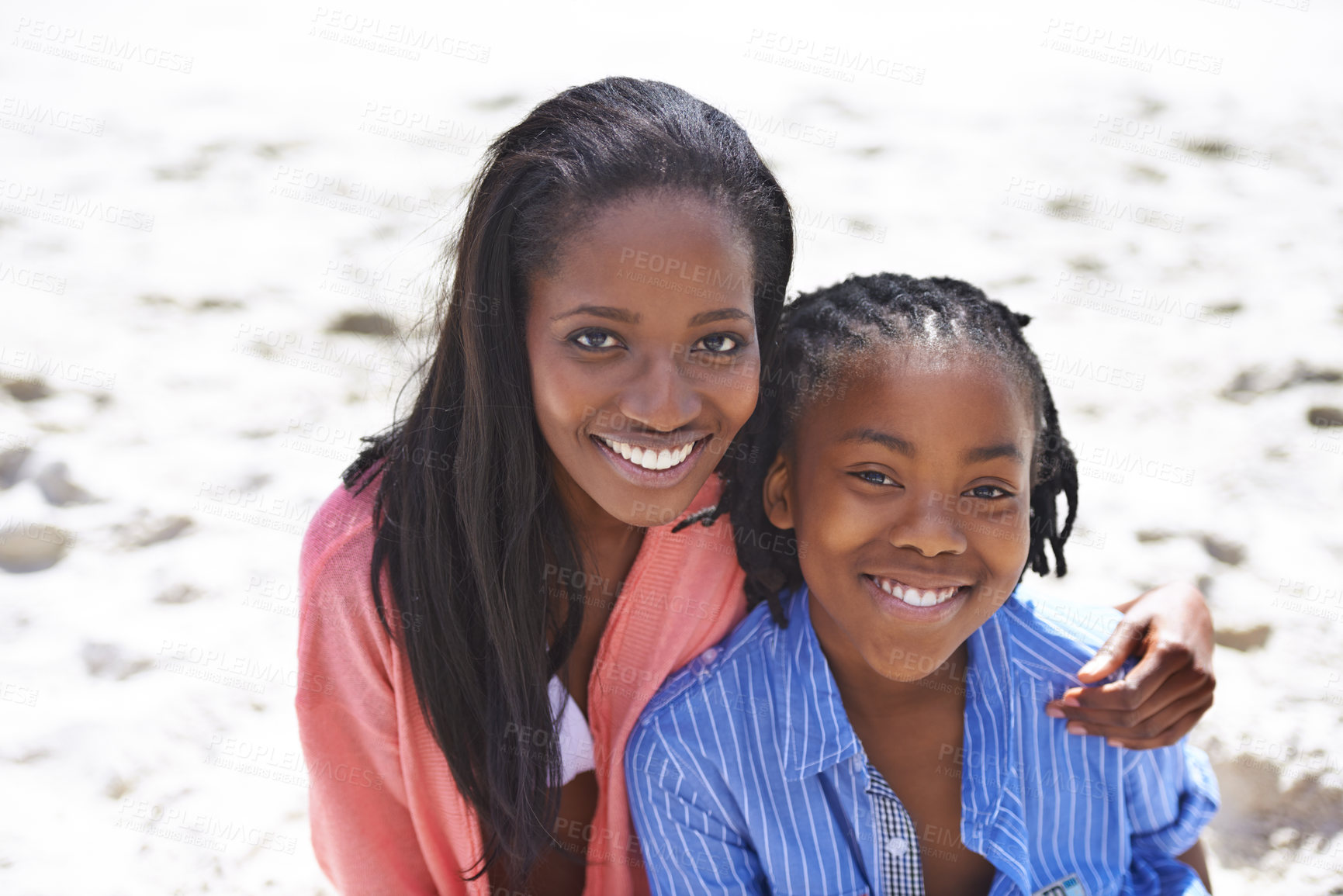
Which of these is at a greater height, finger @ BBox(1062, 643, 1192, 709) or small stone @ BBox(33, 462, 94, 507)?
finger @ BBox(1062, 643, 1192, 709)

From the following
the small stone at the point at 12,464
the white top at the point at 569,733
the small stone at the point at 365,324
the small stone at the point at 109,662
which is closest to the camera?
the white top at the point at 569,733

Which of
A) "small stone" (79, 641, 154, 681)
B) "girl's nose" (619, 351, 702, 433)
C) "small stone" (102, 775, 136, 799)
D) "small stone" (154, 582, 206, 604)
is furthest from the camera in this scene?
"small stone" (154, 582, 206, 604)

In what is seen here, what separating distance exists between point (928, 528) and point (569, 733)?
0.74 metres

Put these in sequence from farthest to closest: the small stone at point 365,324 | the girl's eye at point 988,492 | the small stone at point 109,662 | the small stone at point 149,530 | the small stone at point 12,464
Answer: the small stone at point 365,324 < the small stone at point 12,464 < the small stone at point 149,530 < the small stone at point 109,662 < the girl's eye at point 988,492

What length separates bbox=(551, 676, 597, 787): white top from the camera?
6.42 feet

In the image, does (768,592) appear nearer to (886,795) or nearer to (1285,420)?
(886,795)

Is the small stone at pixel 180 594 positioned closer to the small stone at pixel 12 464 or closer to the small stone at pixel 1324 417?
the small stone at pixel 12 464

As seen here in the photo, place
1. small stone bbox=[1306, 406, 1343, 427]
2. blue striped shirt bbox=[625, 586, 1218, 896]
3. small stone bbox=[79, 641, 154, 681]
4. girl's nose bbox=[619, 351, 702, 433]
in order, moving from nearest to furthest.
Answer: girl's nose bbox=[619, 351, 702, 433] → blue striped shirt bbox=[625, 586, 1218, 896] → small stone bbox=[79, 641, 154, 681] → small stone bbox=[1306, 406, 1343, 427]

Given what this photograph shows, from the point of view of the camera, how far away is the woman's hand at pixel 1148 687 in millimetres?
1797

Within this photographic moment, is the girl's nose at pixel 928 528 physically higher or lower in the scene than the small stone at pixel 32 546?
higher

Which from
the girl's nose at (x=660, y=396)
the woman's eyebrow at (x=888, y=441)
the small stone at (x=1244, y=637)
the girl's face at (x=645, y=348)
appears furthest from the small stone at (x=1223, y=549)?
the girl's nose at (x=660, y=396)

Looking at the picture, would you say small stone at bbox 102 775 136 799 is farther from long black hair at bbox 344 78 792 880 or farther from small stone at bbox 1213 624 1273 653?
small stone at bbox 1213 624 1273 653

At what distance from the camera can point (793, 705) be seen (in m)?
1.84

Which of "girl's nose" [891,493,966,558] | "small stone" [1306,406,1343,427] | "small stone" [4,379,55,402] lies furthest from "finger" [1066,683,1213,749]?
"small stone" [4,379,55,402]
